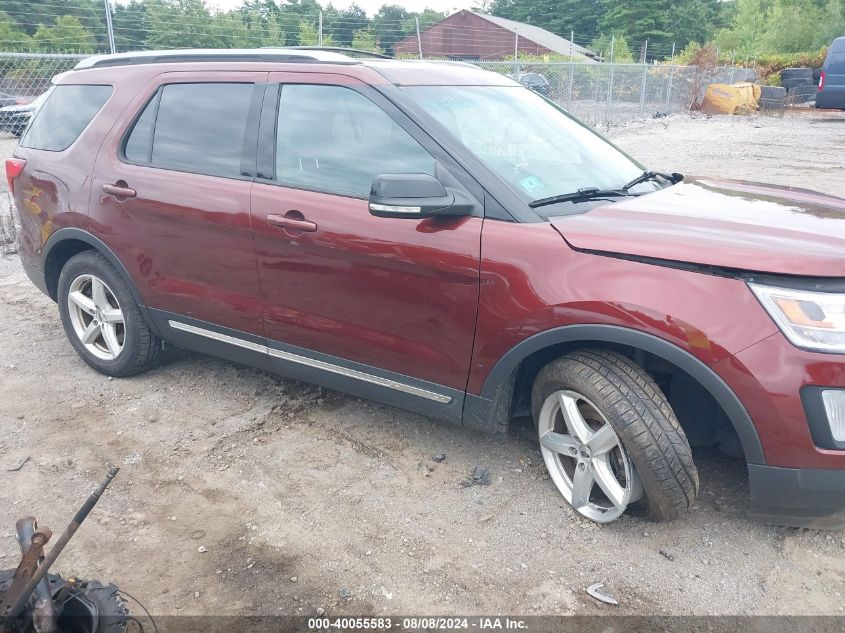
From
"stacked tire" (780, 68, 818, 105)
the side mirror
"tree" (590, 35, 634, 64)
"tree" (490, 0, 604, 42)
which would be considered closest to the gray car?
"stacked tire" (780, 68, 818, 105)

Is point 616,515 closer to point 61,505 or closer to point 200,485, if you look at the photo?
point 200,485

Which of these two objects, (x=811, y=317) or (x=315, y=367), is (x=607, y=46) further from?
(x=811, y=317)

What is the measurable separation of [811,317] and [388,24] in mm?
34628

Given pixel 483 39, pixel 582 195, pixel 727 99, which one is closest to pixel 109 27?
pixel 582 195

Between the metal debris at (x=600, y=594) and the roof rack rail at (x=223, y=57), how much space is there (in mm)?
2588

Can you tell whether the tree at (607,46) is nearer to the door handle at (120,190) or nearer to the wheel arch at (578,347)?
the door handle at (120,190)

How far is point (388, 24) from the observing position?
33906mm

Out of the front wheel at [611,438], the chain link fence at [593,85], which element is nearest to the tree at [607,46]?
the chain link fence at [593,85]

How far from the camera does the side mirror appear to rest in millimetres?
2855

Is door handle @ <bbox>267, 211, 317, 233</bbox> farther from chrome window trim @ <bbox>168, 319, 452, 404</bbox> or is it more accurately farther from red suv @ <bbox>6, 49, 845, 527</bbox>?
chrome window trim @ <bbox>168, 319, 452, 404</bbox>

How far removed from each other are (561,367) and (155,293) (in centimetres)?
240

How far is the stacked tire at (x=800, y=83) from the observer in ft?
98.0

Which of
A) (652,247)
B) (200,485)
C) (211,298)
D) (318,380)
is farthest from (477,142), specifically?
(200,485)

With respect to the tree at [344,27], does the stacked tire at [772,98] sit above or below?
below
